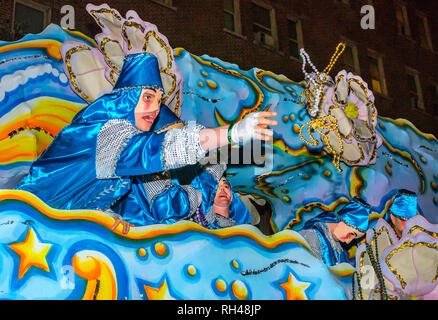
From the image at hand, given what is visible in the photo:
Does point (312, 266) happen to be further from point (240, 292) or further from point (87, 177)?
point (87, 177)

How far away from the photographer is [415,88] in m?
9.20

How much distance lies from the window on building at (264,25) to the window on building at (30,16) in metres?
2.66

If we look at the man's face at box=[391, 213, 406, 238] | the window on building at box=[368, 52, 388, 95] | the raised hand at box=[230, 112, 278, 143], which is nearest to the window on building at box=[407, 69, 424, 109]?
the window on building at box=[368, 52, 388, 95]

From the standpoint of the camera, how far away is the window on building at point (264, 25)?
734 centimetres

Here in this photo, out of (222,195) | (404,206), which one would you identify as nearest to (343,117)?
(404,206)

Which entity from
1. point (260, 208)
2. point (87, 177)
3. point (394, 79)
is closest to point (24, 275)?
point (87, 177)

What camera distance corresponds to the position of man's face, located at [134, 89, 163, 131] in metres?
3.60

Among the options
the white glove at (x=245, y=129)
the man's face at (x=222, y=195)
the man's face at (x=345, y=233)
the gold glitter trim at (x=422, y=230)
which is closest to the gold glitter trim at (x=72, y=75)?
the man's face at (x=222, y=195)

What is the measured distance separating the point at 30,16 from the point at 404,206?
4.12 m

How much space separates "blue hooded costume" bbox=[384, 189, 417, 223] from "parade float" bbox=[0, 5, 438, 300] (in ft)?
0.92

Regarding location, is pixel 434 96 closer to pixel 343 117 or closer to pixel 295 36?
pixel 295 36

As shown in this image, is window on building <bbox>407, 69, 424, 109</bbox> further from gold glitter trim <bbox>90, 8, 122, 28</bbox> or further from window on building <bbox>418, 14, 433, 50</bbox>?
gold glitter trim <bbox>90, 8, 122, 28</bbox>

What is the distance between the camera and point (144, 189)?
3.84m

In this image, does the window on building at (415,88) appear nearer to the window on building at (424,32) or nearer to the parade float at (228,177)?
the window on building at (424,32)
